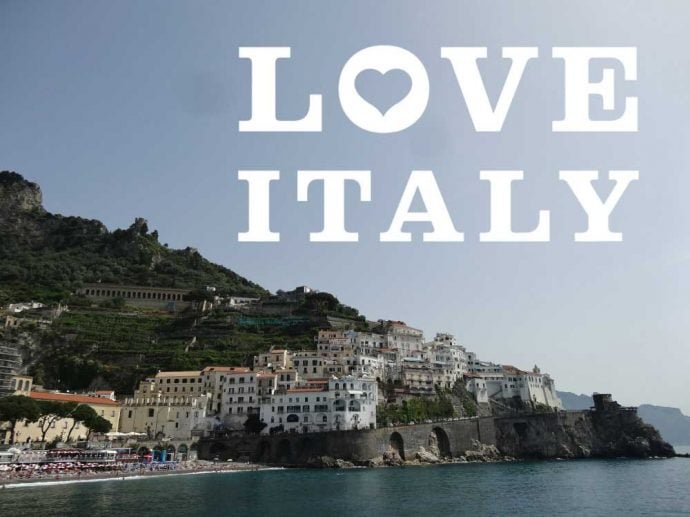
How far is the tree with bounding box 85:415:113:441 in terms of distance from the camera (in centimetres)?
5394

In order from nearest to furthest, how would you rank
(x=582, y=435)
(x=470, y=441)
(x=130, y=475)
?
(x=130, y=475), (x=470, y=441), (x=582, y=435)

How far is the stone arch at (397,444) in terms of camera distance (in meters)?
59.7

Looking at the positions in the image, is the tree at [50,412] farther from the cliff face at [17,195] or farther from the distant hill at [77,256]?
the cliff face at [17,195]

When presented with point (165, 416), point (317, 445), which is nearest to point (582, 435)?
point (317, 445)

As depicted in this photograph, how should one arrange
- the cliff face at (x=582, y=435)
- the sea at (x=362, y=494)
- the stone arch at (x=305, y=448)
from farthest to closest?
1. the cliff face at (x=582, y=435)
2. the stone arch at (x=305, y=448)
3. the sea at (x=362, y=494)

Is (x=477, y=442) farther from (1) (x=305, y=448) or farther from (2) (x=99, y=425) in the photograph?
(2) (x=99, y=425)

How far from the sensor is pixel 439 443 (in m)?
64.6

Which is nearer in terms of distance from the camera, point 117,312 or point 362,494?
point 362,494

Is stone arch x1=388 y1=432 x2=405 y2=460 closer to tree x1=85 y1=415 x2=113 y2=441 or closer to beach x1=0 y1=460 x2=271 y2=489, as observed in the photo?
beach x1=0 y1=460 x2=271 y2=489

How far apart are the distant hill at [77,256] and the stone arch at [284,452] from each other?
49886mm

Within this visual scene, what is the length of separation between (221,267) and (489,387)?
7288 centimetres

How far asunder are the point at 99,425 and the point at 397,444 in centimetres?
3027

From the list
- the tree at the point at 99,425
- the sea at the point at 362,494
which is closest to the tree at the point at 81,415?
the tree at the point at 99,425

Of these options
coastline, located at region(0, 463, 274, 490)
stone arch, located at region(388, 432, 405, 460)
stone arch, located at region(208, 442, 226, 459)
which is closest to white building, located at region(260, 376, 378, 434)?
stone arch, located at region(388, 432, 405, 460)
